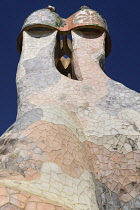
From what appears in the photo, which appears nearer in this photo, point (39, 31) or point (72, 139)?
point (72, 139)

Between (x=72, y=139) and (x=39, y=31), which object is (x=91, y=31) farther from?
(x=72, y=139)

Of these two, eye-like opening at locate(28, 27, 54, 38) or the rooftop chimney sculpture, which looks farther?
eye-like opening at locate(28, 27, 54, 38)

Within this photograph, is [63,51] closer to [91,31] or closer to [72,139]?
[91,31]

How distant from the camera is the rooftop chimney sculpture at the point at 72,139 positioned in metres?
1.96

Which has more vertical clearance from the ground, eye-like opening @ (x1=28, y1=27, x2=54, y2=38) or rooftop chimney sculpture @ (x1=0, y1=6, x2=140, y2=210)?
eye-like opening @ (x1=28, y1=27, x2=54, y2=38)

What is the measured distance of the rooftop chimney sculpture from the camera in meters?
1.96

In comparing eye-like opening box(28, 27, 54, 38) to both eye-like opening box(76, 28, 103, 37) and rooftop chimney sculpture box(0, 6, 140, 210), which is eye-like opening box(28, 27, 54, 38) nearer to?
rooftop chimney sculpture box(0, 6, 140, 210)

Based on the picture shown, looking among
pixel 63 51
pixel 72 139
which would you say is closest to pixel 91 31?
pixel 63 51

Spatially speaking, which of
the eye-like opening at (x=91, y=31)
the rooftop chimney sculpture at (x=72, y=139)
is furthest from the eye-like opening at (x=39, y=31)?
the eye-like opening at (x=91, y=31)

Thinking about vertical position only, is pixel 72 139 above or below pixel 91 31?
below

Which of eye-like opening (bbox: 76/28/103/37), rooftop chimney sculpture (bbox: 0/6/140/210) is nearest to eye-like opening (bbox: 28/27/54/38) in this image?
rooftop chimney sculpture (bbox: 0/6/140/210)

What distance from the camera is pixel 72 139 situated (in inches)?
104

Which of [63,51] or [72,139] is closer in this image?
[72,139]

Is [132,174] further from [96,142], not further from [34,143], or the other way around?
[34,143]
